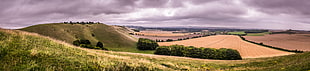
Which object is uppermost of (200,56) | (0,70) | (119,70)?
(0,70)

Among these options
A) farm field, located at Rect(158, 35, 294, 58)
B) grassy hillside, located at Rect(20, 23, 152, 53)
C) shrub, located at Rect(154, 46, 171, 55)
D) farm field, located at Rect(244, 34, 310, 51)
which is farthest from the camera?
grassy hillside, located at Rect(20, 23, 152, 53)

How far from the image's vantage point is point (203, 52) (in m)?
68.2

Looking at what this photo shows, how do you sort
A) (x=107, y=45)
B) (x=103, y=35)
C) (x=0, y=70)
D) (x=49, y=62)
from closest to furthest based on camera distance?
1. (x=0, y=70)
2. (x=49, y=62)
3. (x=107, y=45)
4. (x=103, y=35)

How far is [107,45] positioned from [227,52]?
2490 inches

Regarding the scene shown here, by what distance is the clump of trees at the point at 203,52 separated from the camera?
65.4 m

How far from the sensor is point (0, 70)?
781 cm

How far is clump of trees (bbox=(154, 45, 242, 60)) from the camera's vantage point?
65375 mm

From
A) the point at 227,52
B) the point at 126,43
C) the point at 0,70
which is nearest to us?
the point at 0,70

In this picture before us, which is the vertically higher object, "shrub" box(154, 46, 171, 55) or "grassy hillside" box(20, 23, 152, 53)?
"grassy hillside" box(20, 23, 152, 53)

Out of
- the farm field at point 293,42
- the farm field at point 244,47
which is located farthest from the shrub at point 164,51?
the farm field at point 293,42

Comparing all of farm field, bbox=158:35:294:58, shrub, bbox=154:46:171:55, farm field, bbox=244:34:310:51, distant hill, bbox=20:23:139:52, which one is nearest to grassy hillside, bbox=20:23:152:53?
distant hill, bbox=20:23:139:52

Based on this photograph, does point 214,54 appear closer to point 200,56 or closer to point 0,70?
point 200,56

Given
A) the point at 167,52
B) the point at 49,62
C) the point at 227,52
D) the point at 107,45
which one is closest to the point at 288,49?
the point at 227,52

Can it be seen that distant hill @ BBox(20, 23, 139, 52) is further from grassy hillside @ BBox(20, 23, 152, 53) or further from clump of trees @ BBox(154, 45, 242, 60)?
clump of trees @ BBox(154, 45, 242, 60)
